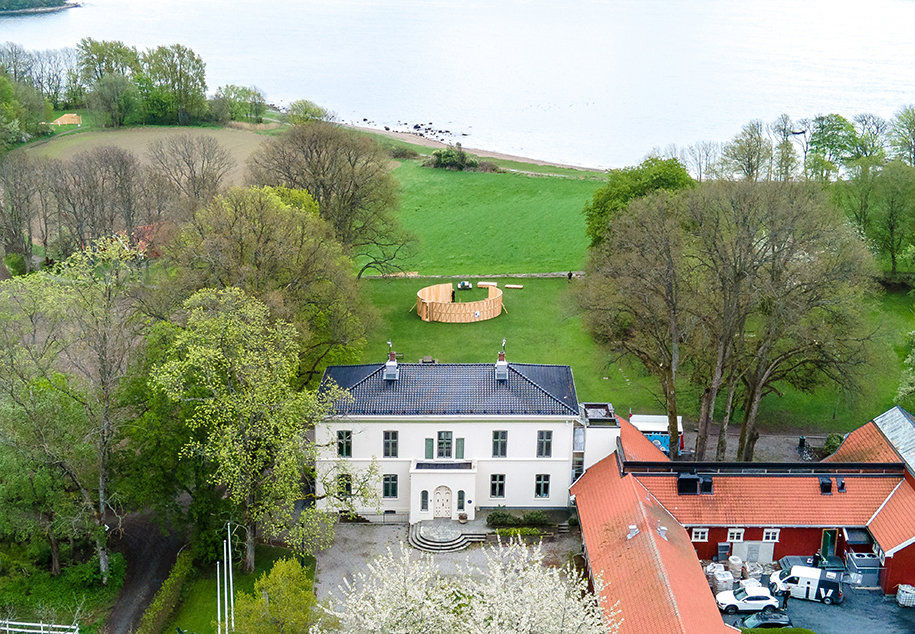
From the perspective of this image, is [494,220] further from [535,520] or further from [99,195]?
[535,520]

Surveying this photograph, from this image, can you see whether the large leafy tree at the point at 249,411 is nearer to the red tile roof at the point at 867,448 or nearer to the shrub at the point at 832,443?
the red tile roof at the point at 867,448

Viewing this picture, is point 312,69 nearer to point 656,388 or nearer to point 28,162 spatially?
point 28,162

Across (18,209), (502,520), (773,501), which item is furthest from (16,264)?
(773,501)

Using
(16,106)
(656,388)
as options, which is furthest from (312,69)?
(656,388)

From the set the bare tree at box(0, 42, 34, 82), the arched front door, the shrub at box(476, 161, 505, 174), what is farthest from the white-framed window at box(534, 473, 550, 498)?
the bare tree at box(0, 42, 34, 82)

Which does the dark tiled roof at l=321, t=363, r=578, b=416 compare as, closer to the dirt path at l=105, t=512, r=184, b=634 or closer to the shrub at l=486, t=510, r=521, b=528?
the shrub at l=486, t=510, r=521, b=528

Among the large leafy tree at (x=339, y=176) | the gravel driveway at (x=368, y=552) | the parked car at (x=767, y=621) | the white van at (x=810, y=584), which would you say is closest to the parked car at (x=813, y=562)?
the white van at (x=810, y=584)
